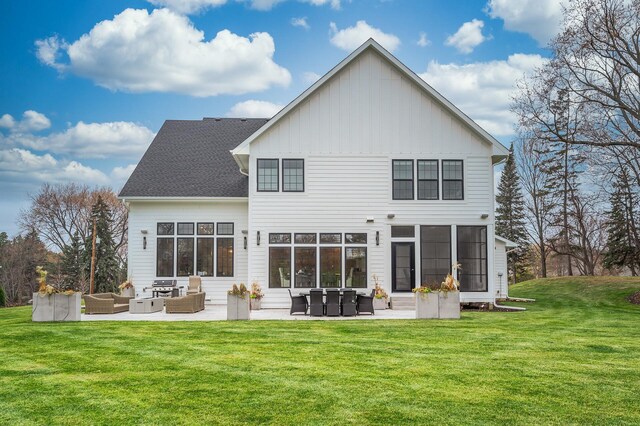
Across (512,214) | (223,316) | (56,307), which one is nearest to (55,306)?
(56,307)

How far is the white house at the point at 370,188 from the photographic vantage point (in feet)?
64.8

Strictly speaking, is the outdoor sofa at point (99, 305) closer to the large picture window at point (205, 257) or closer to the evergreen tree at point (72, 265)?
the large picture window at point (205, 257)

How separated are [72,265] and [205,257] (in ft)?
63.5

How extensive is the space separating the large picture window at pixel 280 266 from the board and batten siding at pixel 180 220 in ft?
7.57

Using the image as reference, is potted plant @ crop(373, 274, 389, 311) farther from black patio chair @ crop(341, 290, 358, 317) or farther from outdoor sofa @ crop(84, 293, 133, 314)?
outdoor sofa @ crop(84, 293, 133, 314)

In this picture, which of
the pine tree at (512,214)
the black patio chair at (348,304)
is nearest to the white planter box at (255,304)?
the black patio chair at (348,304)

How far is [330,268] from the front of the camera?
1978 centimetres

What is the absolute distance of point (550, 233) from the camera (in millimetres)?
42000

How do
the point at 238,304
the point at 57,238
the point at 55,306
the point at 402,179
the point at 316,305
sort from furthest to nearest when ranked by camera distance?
the point at 57,238, the point at 402,179, the point at 316,305, the point at 238,304, the point at 55,306

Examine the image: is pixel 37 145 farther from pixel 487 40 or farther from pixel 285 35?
pixel 487 40

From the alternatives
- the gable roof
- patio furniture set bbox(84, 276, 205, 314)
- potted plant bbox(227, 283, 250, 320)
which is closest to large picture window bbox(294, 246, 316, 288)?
patio furniture set bbox(84, 276, 205, 314)

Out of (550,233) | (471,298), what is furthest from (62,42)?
(550,233)

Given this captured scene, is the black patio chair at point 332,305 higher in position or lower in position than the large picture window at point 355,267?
lower

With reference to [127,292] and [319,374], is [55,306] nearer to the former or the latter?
[127,292]
